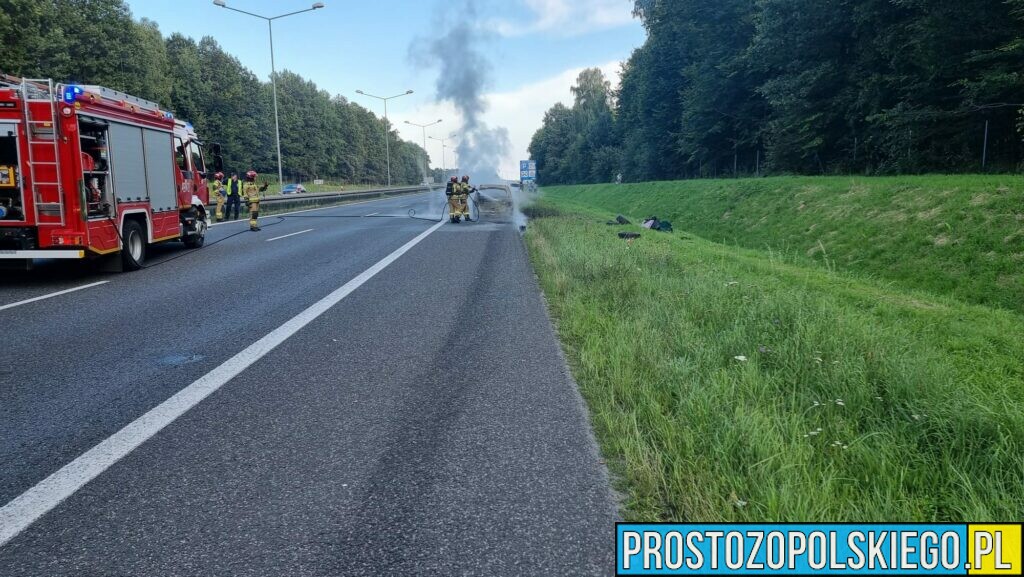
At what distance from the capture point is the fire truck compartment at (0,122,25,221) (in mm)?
9109

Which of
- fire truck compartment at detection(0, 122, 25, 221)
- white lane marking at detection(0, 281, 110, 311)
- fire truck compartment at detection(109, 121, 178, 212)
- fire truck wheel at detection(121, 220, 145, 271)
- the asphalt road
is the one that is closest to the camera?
the asphalt road

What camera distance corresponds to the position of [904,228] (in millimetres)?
13945

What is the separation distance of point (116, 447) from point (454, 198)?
774 inches

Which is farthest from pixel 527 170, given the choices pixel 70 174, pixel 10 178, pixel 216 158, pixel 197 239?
pixel 10 178

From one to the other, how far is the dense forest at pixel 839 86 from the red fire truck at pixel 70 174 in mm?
19370

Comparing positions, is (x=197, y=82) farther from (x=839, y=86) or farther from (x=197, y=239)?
(x=839, y=86)

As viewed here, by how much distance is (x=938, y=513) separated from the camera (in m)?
2.77

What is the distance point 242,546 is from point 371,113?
138520mm

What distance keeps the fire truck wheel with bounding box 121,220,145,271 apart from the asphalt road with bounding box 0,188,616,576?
9.11 ft

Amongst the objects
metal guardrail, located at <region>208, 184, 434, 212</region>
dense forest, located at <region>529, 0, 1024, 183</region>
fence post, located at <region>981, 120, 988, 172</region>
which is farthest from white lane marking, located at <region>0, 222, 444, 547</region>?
fence post, located at <region>981, 120, 988, 172</region>

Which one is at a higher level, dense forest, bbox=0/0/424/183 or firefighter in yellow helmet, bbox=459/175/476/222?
dense forest, bbox=0/0/424/183

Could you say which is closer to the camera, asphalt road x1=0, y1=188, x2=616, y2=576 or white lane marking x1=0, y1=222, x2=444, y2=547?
asphalt road x1=0, y1=188, x2=616, y2=576

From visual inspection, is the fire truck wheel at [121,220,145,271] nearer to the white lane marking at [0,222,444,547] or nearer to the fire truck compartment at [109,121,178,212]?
the fire truck compartment at [109,121,178,212]

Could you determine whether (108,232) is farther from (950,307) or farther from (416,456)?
(950,307)
